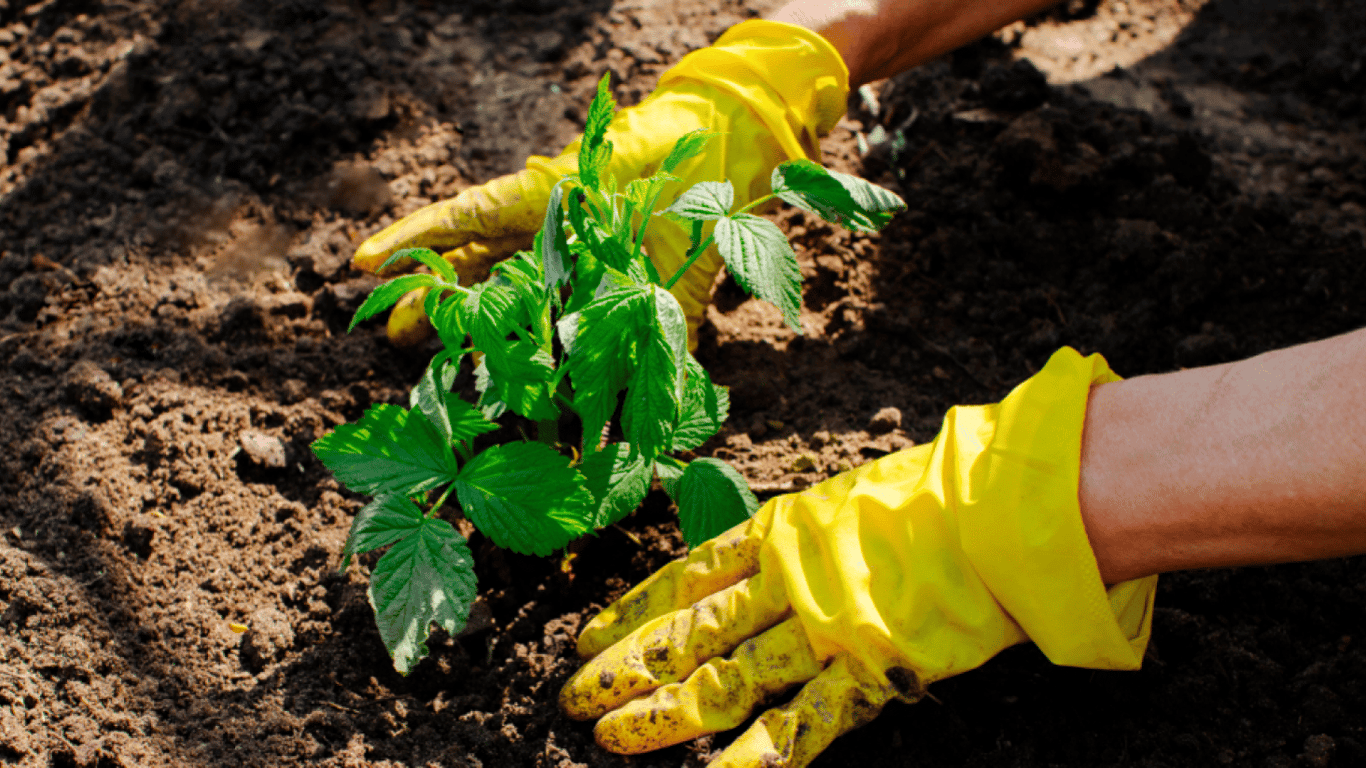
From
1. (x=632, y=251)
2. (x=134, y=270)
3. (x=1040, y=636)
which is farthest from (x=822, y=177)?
(x=134, y=270)

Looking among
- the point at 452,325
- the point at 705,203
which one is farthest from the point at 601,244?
the point at 452,325

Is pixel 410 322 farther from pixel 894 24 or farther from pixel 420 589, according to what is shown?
pixel 894 24

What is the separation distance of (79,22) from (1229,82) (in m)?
4.15

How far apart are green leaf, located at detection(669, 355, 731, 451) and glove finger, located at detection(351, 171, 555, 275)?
604mm

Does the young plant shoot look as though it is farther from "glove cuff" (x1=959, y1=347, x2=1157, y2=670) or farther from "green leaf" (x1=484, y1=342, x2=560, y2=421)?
"glove cuff" (x1=959, y1=347, x2=1157, y2=670)

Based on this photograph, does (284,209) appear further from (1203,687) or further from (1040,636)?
(1203,687)

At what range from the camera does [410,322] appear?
6.70ft

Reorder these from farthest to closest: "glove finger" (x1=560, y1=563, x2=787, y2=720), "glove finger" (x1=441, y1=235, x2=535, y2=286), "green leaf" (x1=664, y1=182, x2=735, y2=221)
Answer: "glove finger" (x1=441, y1=235, x2=535, y2=286) → "glove finger" (x1=560, y1=563, x2=787, y2=720) → "green leaf" (x1=664, y1=182, x2=735, y2=221)

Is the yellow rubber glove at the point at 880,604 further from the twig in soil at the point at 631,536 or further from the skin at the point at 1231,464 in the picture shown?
the twig in soil at the point at 631,536

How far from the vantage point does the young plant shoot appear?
1241mm

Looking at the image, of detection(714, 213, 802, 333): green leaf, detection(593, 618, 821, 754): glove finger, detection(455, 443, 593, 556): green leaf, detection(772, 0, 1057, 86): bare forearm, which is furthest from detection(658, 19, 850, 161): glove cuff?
detection(593, 618, 821, 754): glove finger

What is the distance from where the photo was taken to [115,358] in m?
2.10

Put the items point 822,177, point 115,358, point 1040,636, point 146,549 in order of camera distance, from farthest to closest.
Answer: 1. point 115,358
2. point 146,549
3. point 1040,636
4. point 822,177

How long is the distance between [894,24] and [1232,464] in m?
1.56
